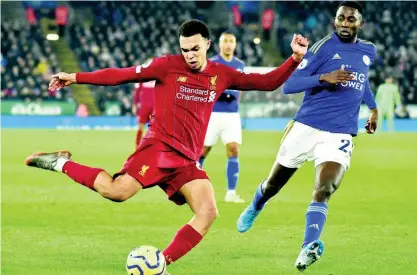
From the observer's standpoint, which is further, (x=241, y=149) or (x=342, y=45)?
(x=241, y=149)

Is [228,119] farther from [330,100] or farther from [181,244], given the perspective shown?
[181,244]

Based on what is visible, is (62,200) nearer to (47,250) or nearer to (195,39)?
(47,250)

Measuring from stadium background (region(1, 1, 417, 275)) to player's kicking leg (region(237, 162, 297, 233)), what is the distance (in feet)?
0.52

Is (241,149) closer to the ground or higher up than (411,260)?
closer to the ground

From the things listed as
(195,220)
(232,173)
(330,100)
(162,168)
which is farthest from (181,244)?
(232,173)

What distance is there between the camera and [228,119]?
12.9 metres

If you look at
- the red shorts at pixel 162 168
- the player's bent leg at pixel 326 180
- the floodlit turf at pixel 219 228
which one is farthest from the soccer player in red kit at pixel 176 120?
the player's bent leg at pixel 326 180

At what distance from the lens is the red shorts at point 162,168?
687 cm

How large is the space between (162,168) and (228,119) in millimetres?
6078

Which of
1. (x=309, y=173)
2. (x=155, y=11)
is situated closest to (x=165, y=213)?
(x=309, y=173)

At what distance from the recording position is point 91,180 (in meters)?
7.07

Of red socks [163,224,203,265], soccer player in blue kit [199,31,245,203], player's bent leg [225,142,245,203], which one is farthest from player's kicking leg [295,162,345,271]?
soccer player in blue kit [199,31,245,203]

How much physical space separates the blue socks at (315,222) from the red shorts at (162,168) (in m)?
0.92

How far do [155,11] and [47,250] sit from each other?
1453 inches
